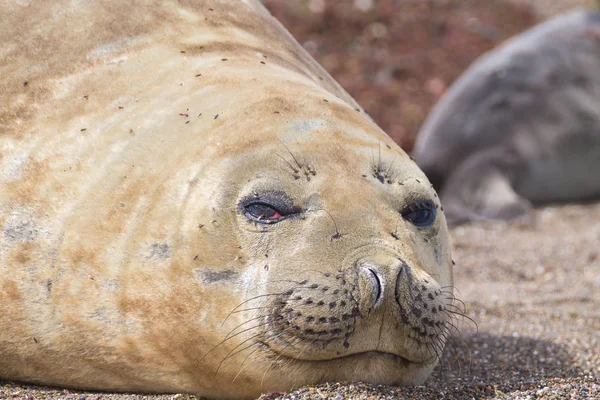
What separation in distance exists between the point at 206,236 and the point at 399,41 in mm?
10910

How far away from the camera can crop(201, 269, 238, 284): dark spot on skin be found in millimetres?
2994

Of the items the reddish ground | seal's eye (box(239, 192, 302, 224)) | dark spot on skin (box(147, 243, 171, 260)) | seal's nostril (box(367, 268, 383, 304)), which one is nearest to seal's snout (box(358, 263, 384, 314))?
seal's nostril (box(367, 268, 383, 304))

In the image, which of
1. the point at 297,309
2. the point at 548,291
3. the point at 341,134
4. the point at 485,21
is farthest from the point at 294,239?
the point at 485,21

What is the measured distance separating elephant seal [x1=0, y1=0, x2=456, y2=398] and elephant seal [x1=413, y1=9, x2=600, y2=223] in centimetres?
566

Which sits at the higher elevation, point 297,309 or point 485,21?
point 485,21

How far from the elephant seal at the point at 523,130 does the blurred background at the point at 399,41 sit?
1363 millimetres

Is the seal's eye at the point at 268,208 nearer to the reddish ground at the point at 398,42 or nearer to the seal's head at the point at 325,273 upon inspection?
the seal's head at the point at 325,273

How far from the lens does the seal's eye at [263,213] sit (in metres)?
3.05

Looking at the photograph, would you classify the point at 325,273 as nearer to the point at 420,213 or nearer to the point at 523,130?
the point at 420,213

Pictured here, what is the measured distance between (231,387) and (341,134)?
3.15ft

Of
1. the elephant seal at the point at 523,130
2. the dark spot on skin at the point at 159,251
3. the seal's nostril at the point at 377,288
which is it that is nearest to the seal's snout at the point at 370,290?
the seal's nostril at the point at 377,288

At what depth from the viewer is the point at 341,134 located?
131 inches

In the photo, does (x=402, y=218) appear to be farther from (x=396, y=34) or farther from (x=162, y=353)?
(x=396, y=34)

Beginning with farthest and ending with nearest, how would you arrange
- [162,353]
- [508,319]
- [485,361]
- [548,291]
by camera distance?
[548,291], [508,319], [485,361], [162,353]
